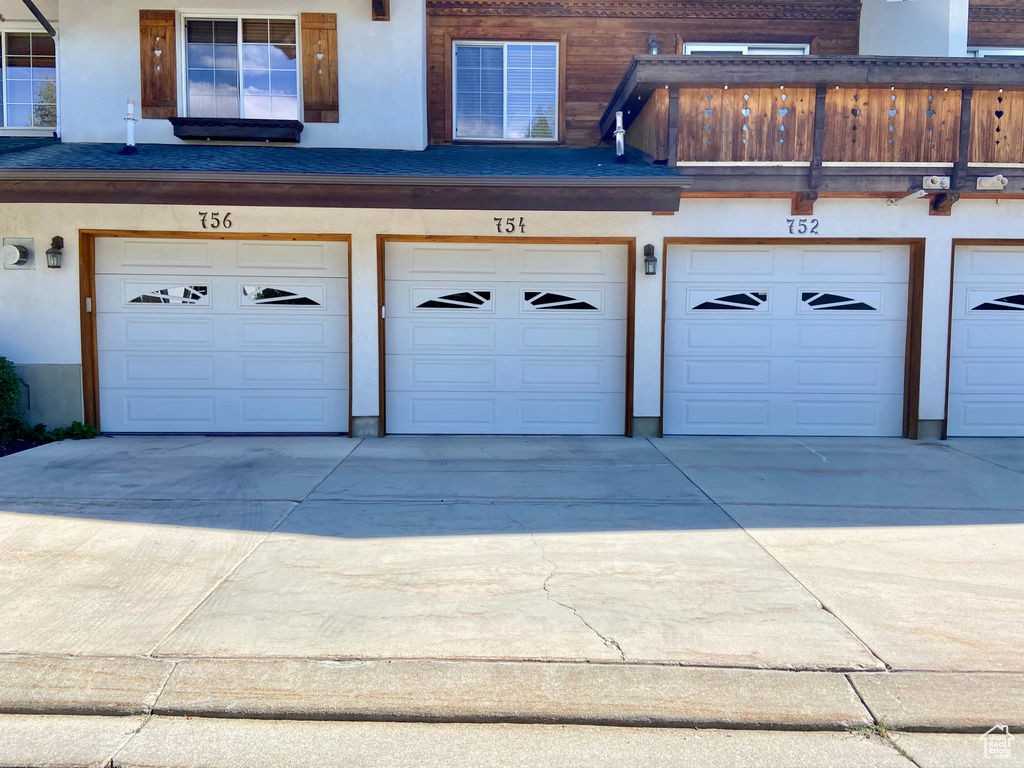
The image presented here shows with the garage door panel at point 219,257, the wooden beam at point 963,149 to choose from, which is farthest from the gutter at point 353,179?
the wooden beam at point 963,149

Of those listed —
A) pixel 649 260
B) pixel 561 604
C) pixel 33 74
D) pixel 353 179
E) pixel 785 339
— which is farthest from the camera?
pixel 33 74

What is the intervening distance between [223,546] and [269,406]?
4639 mm

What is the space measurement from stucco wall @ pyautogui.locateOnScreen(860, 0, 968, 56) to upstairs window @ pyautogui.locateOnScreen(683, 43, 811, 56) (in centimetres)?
85

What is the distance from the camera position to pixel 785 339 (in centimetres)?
948

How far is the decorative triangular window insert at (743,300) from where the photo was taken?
371 inches

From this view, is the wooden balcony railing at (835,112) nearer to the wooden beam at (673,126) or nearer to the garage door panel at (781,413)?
the wooden beam at (673,126)

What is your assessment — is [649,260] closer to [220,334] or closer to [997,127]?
[997,127]

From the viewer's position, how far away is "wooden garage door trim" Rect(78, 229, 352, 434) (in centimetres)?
902

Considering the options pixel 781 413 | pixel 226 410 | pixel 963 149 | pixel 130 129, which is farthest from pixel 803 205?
pixel 130 129

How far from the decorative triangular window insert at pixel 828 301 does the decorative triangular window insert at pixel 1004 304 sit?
1446 millimetres

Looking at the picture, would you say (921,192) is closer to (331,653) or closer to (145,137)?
(331,653)

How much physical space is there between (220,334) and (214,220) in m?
1.42

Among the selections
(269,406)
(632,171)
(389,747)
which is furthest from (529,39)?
(389,747)

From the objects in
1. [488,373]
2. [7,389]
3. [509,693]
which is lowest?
[509,693]
